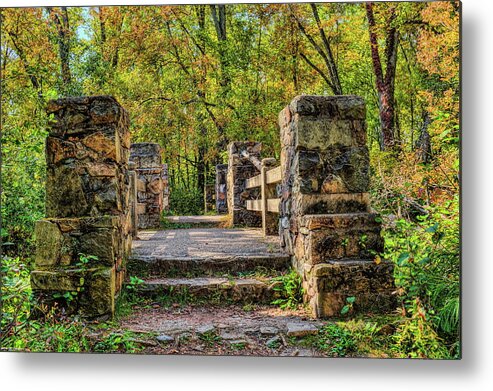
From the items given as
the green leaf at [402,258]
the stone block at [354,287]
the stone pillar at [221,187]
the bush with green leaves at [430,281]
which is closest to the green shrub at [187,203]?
Result: the stone pillar at [221,187]

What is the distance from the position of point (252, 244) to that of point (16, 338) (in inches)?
87.0

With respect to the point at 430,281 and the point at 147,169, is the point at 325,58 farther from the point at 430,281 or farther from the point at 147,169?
the point at 430,281

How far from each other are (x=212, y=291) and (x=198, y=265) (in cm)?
A: 36

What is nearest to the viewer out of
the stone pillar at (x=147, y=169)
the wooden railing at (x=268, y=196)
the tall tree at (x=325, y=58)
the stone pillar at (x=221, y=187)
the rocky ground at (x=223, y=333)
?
the rocky ground at (x=223, y=333)

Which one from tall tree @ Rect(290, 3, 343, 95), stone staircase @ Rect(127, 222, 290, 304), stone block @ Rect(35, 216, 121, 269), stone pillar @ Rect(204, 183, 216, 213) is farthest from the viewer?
stone pillar @ Rect(204, 183, 216, 213)

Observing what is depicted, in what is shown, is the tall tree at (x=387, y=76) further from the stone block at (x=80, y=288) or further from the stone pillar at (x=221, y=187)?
the stone pillar at (x=221, y=187)

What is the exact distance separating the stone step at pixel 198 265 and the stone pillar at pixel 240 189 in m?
3.03

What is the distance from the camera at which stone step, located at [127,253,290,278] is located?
3.65 meters

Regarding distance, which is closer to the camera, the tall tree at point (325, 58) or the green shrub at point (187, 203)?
the tall tree at point (325, 58)

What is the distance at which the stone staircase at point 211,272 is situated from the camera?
339 cm

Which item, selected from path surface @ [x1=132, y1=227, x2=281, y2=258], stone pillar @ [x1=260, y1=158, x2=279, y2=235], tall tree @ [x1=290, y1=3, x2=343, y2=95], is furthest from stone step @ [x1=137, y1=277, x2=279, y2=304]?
tall tree @ [x1=290, y1=3, x2=343, y2=95]

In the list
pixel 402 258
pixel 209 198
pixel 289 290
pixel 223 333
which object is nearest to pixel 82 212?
pixel 223 333

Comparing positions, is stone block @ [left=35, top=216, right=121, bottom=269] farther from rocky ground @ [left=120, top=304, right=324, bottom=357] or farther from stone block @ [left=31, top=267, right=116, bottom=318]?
rocky ground @ [left=120, top=304, right=324, bottom=357]

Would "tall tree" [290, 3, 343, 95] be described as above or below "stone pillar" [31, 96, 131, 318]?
above
